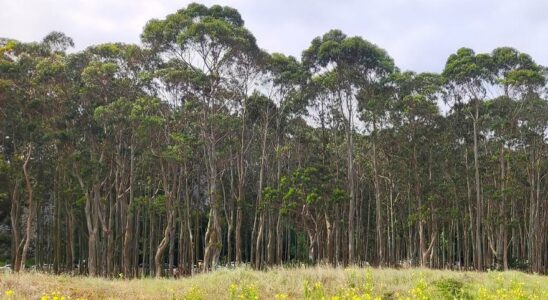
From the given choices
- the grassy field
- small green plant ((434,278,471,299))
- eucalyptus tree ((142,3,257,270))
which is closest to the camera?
small green plant ((434,278,471,299))

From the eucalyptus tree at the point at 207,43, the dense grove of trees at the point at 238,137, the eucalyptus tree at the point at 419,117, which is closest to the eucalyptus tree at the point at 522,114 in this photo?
the dense grove of trees at the point at 238,137

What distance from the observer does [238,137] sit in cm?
3391

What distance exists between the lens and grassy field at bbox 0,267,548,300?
37.1 ft

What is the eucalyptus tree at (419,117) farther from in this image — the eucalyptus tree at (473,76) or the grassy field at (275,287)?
the grassy field at (275,287)

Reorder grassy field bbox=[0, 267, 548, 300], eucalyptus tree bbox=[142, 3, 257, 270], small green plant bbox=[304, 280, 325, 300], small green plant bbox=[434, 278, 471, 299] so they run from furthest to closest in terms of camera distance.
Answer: eucalyptus tree bbox=[142, 3, 257, 270], grassy field bbox=[0, 267, 548, 300], small green plant bbox=[434, 278, 471, 299], small green plant bbox=[304, 280, 325, 300]

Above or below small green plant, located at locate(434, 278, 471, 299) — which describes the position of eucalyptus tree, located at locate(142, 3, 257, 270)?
above

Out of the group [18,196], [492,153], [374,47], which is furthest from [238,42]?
[492,153]

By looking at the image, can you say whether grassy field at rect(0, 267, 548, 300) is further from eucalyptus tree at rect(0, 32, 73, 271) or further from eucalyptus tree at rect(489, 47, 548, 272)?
eucalyptus tree at rect(489, 47, 548, 272)

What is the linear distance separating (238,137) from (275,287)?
21.2 meters

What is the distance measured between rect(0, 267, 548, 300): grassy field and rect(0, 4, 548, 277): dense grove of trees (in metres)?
11.5

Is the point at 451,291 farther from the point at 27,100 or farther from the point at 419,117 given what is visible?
the point at 419,117

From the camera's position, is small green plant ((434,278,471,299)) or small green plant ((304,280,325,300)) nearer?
small green plant ((304,280,325,300))

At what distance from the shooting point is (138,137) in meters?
26.7

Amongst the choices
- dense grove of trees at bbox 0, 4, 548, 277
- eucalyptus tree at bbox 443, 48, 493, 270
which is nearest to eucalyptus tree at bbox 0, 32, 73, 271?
dense grove of trees at bbox 0, 4, 548, 277
